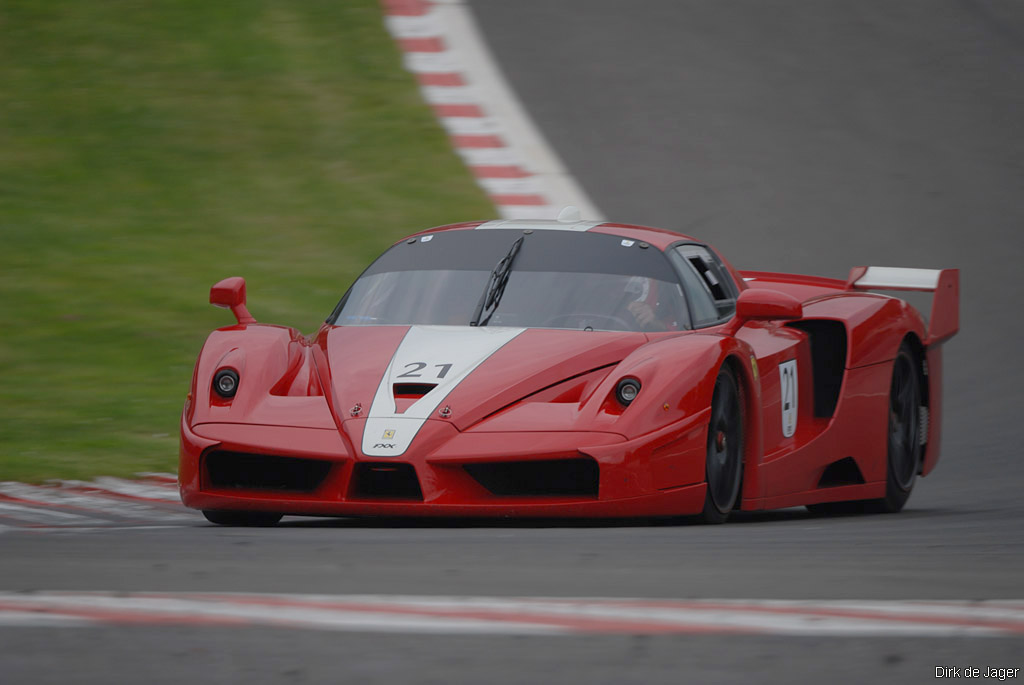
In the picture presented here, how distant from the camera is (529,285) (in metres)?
6.52

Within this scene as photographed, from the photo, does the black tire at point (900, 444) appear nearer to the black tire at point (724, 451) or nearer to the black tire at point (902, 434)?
the black tire at point (902, 434)

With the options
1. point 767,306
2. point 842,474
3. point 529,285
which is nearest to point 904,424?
point 842,474

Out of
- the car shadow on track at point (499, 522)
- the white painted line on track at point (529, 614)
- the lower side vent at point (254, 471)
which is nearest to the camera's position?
the white painted line on track at point (529, 614)

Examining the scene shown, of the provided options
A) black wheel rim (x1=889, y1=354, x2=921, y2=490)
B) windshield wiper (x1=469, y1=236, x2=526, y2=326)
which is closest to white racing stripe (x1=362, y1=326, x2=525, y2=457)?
windshield wiper (x1=469, y1=236, x2=526, y2=326)

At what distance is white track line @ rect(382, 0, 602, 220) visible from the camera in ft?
44.4

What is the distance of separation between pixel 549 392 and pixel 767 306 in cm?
110

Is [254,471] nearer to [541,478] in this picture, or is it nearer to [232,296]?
[541,478]

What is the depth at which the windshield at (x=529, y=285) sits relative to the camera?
251 inches

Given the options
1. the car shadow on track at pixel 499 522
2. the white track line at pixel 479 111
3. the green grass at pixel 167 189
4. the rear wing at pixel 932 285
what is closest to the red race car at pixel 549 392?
the car shadow on track at pixel 499 522

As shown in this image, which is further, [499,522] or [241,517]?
[241,517]

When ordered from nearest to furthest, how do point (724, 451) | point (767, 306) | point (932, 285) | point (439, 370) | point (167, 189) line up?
1. point (439, 370)
2. point (724, 451)
3. point (767, 306)
4. point (932, 285)
5. point (167, 189)

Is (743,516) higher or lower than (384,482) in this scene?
lower

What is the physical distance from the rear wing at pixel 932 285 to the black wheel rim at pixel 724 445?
7.21ft

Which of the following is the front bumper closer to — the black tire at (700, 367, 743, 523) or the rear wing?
the black tire at (700, 367, 743, 523)
